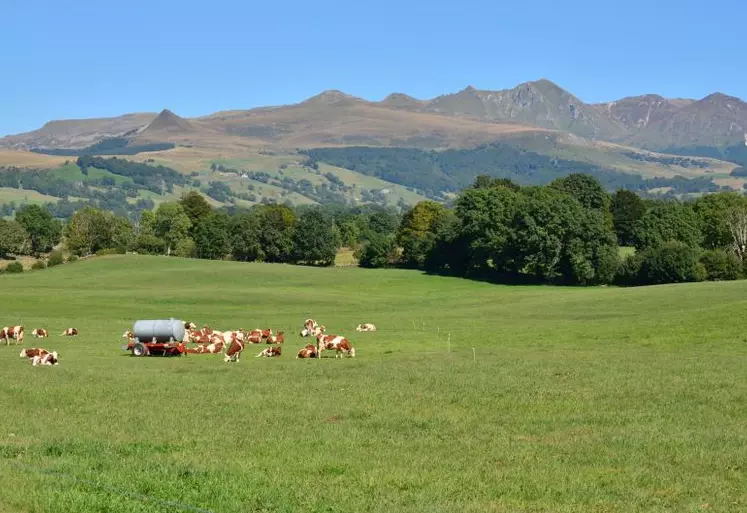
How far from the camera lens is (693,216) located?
130 metres

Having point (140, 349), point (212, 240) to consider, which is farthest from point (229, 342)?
point (212, 240)

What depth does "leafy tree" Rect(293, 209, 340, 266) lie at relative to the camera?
14862cm

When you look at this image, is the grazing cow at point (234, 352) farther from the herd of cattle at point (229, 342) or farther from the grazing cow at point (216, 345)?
the grazing cow at point (216, 345)

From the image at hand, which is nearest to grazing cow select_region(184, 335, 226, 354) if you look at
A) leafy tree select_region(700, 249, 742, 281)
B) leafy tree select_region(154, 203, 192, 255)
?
leafy tree select_region(700, 249, 742, 281)

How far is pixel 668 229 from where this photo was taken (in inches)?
4958

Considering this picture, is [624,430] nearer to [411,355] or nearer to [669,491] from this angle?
[669,491]

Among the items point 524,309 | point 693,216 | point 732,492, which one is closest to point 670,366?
point 732,492

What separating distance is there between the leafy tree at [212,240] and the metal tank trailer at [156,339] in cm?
10834

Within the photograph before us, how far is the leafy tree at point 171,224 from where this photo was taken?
544 ft

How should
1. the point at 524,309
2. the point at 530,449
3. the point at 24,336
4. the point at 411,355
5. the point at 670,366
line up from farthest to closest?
the point at 524,309 → the point at 24,336 → the point at 411,355 → the point at 670,366 → the point at 530,449

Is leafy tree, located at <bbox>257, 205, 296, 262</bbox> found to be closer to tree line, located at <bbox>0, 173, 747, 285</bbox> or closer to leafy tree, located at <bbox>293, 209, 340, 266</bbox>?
tree line, located at <bbox>0, 173, 747, 285</bbox>

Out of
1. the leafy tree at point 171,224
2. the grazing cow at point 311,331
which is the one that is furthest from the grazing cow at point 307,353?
the leafy tree at point 171,224

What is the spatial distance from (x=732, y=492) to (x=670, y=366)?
17.7m

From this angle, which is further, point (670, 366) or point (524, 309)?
point (524, 309)
